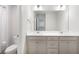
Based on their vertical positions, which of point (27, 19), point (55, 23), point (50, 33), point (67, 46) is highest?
point (27, 19)

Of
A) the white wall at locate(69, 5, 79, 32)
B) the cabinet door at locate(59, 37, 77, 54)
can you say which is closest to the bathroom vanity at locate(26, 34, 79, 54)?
the cabinet door at locate(59, 37, 77, 54)

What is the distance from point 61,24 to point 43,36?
0.71 m

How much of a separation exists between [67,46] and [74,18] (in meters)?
0.89

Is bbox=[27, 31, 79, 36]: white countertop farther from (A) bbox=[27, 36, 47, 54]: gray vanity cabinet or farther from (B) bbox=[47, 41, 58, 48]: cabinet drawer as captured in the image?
(B) bbox=[47, 41, 58, 48]: cabinet drawer

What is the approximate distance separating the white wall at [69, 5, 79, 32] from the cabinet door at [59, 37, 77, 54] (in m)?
0.39

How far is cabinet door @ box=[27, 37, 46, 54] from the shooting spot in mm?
2914

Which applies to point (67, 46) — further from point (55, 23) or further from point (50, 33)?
point (55, 23)

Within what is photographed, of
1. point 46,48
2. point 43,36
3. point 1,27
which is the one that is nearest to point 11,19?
point 1,27

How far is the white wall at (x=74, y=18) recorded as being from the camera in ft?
10.3

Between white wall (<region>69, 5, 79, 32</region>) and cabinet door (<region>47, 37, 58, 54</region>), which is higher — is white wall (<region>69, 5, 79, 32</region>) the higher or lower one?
the higher one

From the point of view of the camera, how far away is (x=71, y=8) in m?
3.16

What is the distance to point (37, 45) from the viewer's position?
2943mm

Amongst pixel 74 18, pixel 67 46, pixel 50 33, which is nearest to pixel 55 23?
pixel 50 33
